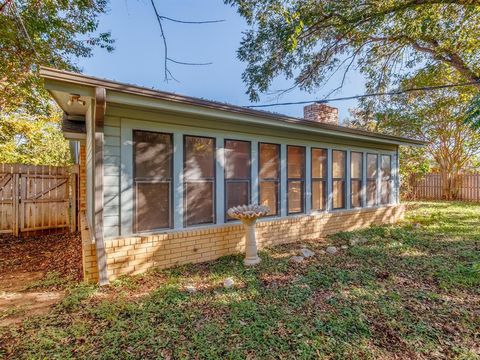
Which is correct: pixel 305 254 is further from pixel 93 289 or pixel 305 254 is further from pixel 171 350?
pixel 93 289

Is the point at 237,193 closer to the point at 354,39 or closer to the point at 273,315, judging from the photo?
the point at 273,315

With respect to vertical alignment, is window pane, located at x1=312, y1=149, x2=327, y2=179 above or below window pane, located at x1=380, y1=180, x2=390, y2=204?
above

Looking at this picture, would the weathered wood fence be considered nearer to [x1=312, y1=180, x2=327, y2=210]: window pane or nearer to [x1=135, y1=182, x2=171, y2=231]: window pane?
[x1=135, y1=182, x2=171, y2=231]: window pane

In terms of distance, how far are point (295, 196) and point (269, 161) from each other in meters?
1.16

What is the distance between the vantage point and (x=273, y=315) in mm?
2936

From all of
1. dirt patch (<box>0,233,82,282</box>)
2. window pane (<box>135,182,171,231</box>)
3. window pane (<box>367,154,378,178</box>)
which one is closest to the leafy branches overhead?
window pane (<box>135,182,171,231</box>)

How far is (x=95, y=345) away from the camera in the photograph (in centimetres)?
240

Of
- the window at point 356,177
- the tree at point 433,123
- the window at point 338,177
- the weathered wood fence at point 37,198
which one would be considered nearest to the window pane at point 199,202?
the window at point 338,177

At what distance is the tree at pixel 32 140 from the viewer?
35.3 ft

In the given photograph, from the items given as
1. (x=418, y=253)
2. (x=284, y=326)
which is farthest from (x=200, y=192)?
(x=418, y=253)

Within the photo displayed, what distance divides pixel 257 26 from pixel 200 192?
4758mm

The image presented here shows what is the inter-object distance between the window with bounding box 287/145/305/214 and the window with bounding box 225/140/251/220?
1196mm

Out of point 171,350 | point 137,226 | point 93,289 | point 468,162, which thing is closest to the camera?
point 171,350

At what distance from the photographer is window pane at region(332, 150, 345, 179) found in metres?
6.94
